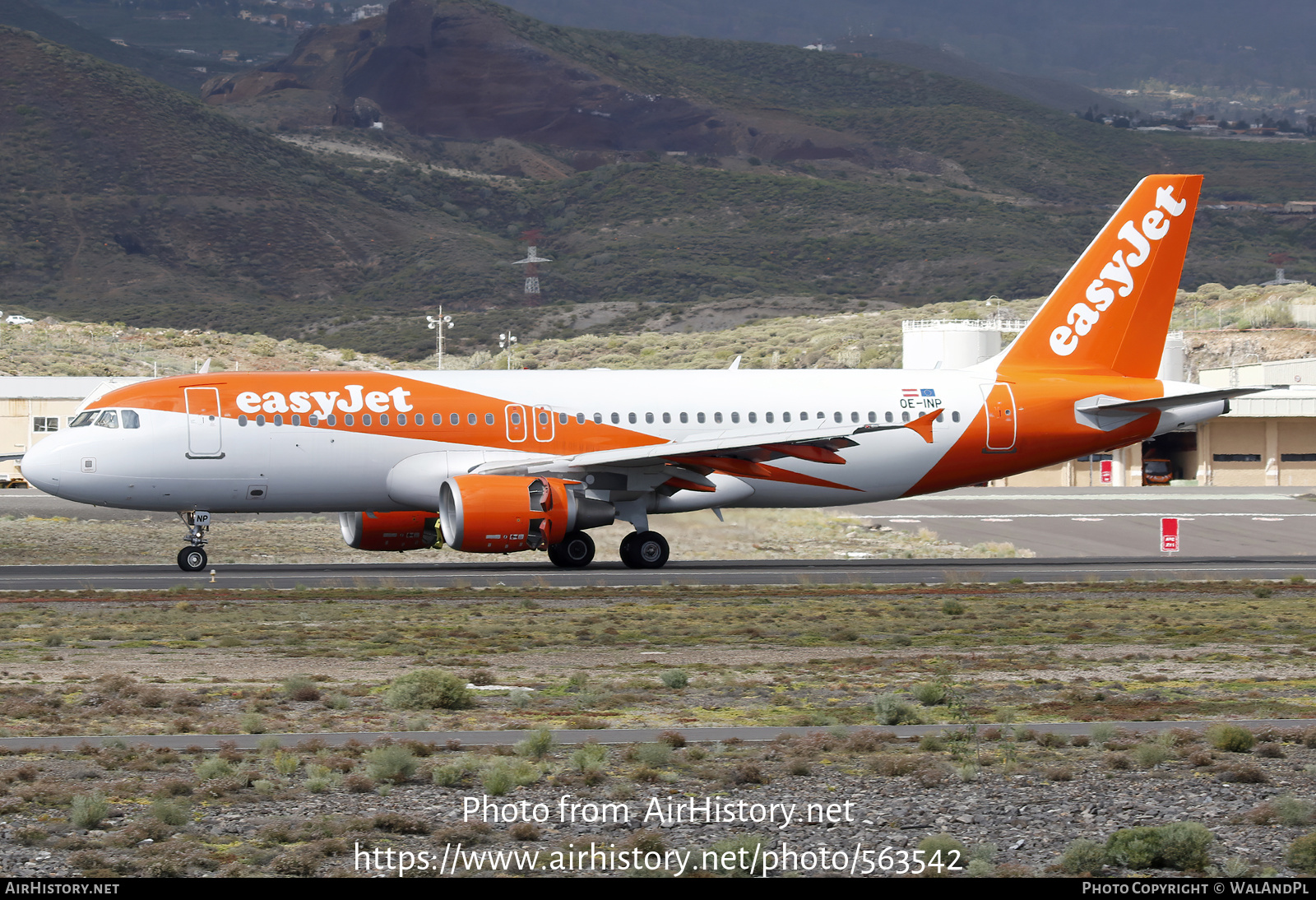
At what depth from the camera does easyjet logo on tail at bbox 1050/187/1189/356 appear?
122 ft

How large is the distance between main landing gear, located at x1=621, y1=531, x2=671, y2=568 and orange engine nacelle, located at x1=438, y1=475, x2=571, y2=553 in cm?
264

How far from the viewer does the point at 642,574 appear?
3322 centimetres

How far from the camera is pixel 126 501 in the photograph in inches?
1276

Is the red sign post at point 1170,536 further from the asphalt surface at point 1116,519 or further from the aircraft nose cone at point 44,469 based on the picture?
the aircraft nose cone at point 44,469

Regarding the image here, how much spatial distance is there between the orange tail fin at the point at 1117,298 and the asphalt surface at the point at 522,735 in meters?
22.1

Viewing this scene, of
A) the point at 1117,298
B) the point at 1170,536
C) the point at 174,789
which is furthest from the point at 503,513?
the point at 1170,536

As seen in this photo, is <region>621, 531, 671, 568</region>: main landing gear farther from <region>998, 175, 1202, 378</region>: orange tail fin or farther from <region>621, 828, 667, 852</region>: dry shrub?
<region>621, 828, 667, 852</region>: dry shrub

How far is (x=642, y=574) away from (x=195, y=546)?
9267mm

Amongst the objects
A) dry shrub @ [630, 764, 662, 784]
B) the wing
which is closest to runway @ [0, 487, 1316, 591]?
the wing

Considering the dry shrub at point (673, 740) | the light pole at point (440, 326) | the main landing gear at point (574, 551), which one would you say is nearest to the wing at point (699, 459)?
the main landing gear at point (574, 551)

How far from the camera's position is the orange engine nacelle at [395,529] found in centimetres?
3441

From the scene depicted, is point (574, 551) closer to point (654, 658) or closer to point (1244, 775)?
point (654, 658)

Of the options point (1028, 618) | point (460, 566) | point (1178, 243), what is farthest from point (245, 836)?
point (1178, 243)

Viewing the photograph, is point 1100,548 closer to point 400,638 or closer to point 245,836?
point 400,638
